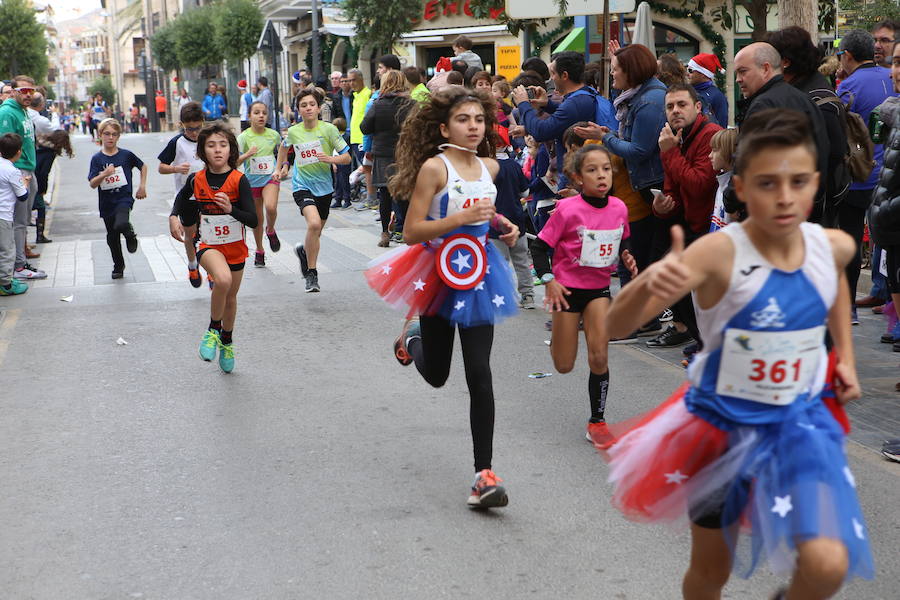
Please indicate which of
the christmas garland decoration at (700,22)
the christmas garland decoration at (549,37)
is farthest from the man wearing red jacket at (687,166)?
the christmas garland decoration at (700,22)

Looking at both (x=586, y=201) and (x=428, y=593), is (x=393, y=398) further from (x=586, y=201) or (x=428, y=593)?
(x=428, y=593)

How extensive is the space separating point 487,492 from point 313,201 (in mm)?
7167

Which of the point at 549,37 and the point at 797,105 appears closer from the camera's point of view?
the point at 797,105

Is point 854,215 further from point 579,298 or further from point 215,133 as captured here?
point 215,133

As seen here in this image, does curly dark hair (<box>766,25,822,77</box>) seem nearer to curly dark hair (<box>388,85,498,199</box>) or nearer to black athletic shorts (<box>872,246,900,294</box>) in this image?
black athletic shorts (<box>872,246,900,294</box>)

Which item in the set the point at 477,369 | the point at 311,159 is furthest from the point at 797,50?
the point at 311,159

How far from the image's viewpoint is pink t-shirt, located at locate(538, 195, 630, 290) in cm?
596

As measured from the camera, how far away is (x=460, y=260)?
517 cm

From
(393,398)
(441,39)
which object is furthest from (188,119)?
(441,39)

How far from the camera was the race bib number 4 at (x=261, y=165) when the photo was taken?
12243mm

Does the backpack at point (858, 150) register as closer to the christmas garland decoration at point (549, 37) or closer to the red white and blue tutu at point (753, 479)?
the red white and blue tutu at point (753, 479)

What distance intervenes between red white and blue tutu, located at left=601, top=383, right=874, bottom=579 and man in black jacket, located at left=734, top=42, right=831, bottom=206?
3163mm

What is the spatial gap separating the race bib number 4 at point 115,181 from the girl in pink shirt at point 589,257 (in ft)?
24.7

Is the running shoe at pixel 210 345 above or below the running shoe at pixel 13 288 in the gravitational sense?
above
